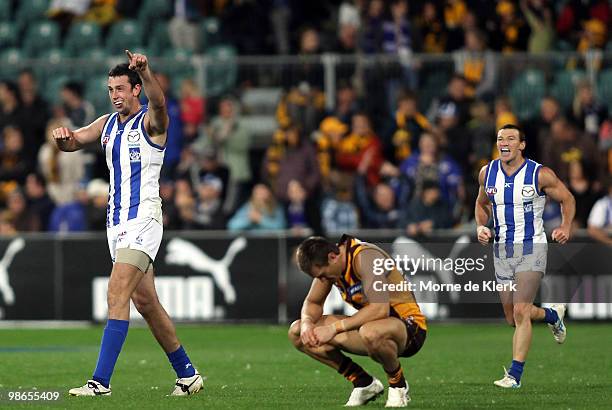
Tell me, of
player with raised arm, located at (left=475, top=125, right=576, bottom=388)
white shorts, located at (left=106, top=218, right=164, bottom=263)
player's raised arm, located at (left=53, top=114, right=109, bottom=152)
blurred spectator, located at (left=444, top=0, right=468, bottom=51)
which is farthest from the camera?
blurred spectator, located at (left=444, top=0, right=468, bottom=51)

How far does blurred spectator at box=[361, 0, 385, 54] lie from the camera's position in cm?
2239

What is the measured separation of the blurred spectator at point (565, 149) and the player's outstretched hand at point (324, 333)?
10.1 meters

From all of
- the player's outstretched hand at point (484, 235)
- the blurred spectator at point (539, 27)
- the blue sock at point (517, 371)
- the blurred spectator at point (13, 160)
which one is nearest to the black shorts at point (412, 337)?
the player's outstretched hand at point (484, 235)

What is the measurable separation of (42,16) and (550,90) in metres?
8.77

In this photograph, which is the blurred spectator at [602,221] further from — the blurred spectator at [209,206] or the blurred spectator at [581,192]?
the blurred spectator at [209,206]

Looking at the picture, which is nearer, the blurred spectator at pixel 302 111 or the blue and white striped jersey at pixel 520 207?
the blue and white striped jersey at pixel 520 207

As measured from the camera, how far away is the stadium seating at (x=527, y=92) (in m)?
21.0

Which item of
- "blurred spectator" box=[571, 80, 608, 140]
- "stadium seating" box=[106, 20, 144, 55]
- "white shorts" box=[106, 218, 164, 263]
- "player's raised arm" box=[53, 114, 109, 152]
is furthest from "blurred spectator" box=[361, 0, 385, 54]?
"white shorts" box=[106, 218, 164, 263]

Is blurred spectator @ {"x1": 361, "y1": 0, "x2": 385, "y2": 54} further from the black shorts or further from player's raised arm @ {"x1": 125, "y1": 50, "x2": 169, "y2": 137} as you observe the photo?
the black shorts

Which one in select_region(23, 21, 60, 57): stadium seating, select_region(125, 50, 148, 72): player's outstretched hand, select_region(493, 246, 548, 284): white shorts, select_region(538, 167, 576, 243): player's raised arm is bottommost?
select_region(493, 246, 548, 284): white shorts

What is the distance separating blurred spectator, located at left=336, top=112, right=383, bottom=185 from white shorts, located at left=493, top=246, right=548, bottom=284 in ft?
26.7

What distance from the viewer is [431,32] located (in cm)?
2277

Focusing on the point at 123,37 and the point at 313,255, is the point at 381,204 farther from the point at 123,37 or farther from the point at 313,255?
the point at 313,255

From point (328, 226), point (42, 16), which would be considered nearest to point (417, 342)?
point (328, 226)
